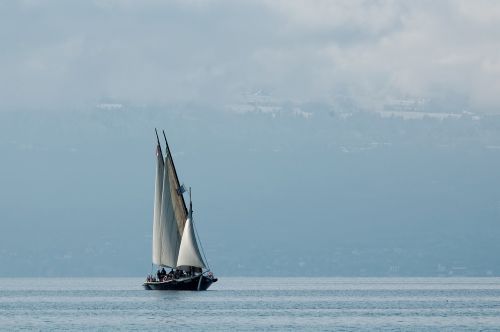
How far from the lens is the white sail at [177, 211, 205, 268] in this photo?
552ft

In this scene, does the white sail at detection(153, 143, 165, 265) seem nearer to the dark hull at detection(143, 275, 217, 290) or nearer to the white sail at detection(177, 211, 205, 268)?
the dark hull at detection(143, 275, 217, 290)

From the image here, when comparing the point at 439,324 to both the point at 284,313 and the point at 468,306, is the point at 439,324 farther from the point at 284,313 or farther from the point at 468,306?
the point at 468,306

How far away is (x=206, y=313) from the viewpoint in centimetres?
14012

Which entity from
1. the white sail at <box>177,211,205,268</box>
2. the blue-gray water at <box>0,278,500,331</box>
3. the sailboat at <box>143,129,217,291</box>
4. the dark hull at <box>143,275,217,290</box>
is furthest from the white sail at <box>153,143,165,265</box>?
the white sail at <box>177,211,205,268</box>

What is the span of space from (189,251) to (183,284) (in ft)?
17.0

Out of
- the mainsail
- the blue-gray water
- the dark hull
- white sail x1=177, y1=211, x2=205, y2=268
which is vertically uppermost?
the mainsail

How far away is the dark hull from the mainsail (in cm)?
244

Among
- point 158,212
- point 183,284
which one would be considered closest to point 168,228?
point 158,212

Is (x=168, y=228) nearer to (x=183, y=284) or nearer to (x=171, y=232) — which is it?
(x=171, y=232)

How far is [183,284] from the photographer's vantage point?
171625mm

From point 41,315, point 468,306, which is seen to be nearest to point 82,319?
point 41,315

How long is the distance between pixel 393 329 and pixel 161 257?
193 ft

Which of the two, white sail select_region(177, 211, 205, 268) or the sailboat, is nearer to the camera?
white sail select_region(177, 211, 205, 268)

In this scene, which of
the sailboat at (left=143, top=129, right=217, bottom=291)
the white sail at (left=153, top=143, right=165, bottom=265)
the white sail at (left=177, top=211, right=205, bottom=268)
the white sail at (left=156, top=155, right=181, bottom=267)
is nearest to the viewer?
the white sail at (left=177, top=211, right=205, bottom=268)
